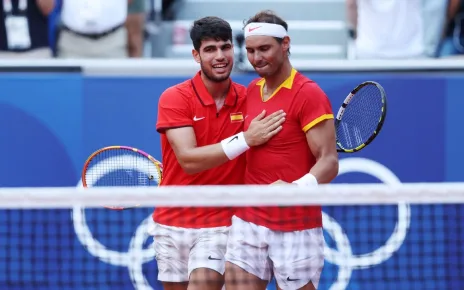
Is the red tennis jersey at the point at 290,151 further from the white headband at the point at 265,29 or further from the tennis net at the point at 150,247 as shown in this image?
the tennis net at the point at 150,247

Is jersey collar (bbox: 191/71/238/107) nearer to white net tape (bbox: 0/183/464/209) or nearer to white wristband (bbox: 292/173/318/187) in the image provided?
white wristband (bbox: 292/173/318/187)

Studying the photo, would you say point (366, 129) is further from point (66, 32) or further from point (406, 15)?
point (66, 32)

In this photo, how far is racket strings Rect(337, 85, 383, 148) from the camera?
19.0 feet

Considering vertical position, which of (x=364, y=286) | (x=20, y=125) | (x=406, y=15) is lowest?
(x=364, y=286)

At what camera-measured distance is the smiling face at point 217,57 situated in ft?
19.2

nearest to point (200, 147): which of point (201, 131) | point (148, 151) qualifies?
point (201, 131)

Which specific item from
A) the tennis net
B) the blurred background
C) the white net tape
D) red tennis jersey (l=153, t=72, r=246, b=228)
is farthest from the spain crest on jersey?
the tennis net

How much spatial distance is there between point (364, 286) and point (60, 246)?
6.88 feet

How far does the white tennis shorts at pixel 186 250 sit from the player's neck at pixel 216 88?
2.43 feet

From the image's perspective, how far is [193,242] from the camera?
5.93m

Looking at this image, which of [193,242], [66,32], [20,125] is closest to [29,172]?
[20,125]

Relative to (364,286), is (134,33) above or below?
above

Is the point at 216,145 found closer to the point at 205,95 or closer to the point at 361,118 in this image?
the point at 205,95

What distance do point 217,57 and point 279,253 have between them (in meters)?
1.12
